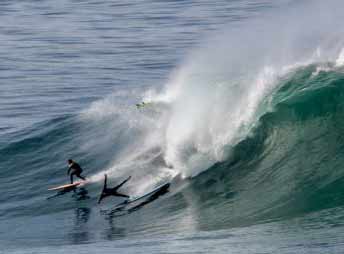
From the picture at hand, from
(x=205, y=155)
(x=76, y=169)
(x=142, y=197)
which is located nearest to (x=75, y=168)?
(x=76, y=169)

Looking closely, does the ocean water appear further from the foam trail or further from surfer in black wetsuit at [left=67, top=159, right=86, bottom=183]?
surfer in black wetsuit at [left=67, top=159, right=86, bottom=183]

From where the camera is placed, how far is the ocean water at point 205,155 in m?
17.5

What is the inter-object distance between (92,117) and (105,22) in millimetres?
20865

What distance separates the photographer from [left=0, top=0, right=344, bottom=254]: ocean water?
17.5 metres

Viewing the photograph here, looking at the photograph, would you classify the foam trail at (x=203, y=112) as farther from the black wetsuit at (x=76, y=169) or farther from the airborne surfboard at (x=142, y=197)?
the black wetsuit at (x=76, y=169)

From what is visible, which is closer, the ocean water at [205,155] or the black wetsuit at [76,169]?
the ocean water at [205,155]

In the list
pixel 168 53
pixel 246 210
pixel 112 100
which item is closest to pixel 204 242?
pixel 246 210

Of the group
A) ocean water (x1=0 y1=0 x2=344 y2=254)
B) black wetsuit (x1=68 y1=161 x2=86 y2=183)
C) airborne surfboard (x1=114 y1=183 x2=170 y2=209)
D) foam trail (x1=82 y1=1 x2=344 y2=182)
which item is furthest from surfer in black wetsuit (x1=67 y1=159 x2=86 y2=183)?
airborne surfboard (x1=114 y1=183 x2=170 y2=209)

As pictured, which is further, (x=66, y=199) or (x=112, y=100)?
(x=112, y=100)

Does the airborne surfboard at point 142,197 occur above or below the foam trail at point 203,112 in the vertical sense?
below

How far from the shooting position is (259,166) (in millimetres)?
20281

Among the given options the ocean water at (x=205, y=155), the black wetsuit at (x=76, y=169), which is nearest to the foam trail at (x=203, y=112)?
the ocean water at (x=205, y=155)

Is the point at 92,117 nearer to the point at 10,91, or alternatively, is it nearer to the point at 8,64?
the point at 10,91

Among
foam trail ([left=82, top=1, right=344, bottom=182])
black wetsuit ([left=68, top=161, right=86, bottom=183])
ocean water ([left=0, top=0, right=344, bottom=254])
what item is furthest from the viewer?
black wetsuit ([left=68, top=161, right=86, bottom=183])
